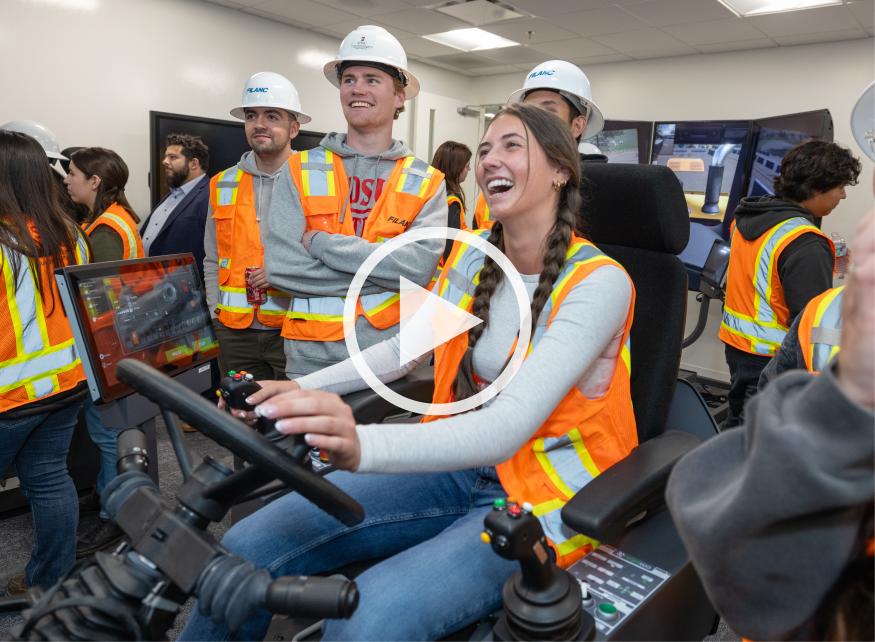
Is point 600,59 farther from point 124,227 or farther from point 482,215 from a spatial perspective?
point 124,227

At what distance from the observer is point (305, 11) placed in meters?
5.06

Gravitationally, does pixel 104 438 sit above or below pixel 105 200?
below

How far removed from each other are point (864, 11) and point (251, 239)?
15.1ft

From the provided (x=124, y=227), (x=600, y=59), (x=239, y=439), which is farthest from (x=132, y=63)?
(x=239, y=439)

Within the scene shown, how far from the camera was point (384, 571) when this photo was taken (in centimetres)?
98

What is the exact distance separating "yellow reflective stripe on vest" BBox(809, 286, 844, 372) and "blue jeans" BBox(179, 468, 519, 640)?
2.00ft

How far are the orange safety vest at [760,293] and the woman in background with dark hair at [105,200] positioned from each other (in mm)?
2773

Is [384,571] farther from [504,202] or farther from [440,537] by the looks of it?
[504,202]

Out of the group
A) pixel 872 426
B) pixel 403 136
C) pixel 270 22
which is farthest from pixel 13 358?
pixel 403 136

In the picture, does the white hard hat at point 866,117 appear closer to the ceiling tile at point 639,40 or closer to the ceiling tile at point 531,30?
the ceiling tile at point 531,30

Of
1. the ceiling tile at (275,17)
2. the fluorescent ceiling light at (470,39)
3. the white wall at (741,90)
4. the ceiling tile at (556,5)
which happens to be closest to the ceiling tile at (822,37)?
the white wall at (741,90)

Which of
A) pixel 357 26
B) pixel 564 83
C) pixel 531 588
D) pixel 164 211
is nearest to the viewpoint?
pixel 531 588

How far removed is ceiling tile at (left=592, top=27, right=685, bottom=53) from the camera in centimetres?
528

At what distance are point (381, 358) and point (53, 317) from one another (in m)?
1.05
